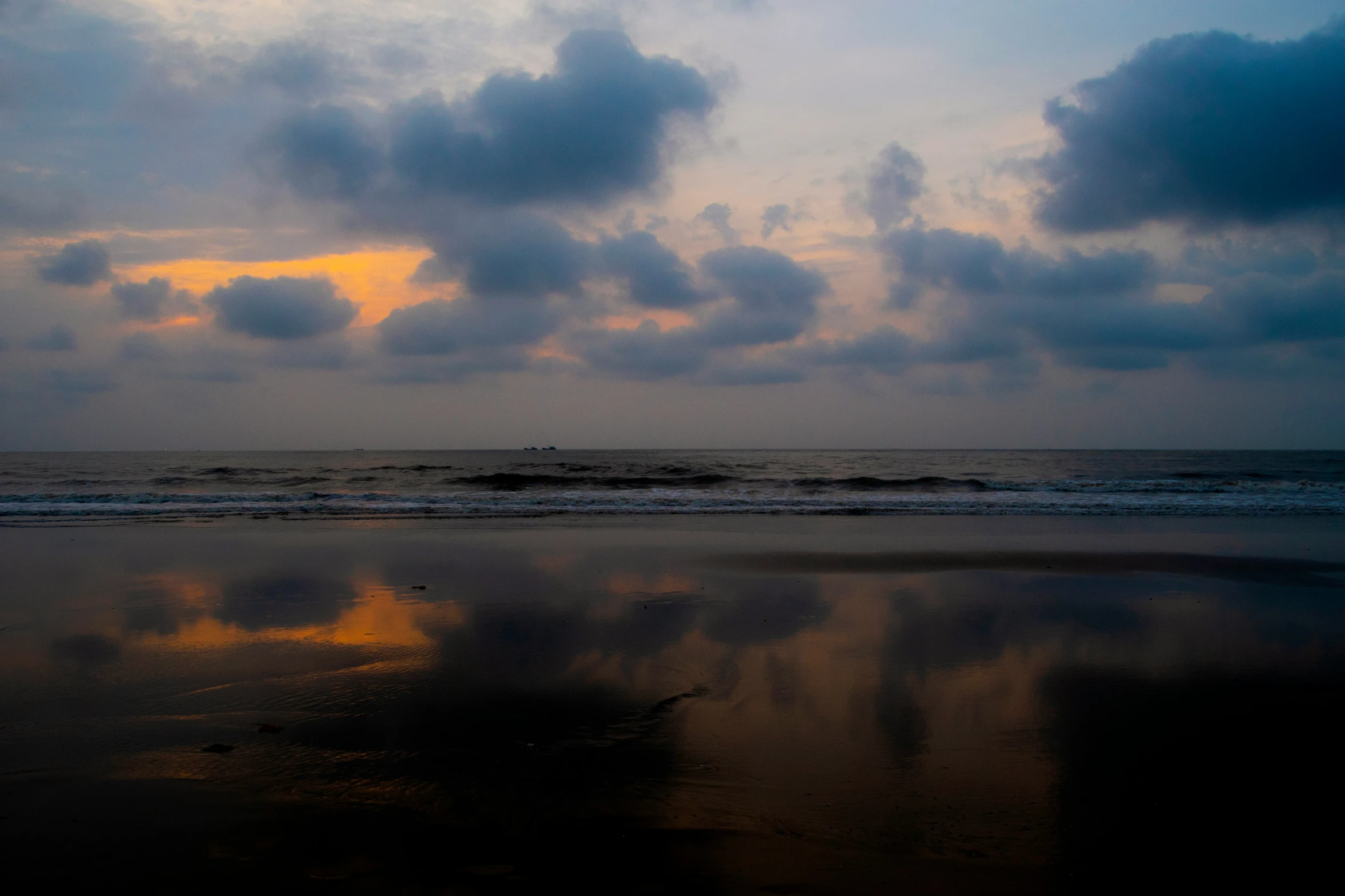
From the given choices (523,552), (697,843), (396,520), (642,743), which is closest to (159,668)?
(642,743)

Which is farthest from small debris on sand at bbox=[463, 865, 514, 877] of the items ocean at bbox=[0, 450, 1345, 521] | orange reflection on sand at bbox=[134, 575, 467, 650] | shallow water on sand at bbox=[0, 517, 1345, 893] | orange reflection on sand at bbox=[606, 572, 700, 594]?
ocean at bbox=[0, 450, 1345, 521]

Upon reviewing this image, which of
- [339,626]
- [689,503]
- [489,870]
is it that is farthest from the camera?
[689,503]

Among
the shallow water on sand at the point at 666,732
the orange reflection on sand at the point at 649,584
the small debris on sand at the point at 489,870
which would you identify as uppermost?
the orange reflection on sand at the point at 649,584

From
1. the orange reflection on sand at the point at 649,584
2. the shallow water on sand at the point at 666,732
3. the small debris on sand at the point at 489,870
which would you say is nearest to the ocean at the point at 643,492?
the orange reflection on sand at the point at 649,584

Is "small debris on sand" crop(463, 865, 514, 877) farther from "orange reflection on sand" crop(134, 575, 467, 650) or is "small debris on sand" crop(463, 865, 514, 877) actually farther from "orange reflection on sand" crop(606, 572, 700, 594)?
"orange reflection on sand" crop(606, 572, 700, 594)

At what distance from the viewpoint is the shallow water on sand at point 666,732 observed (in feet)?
10.5

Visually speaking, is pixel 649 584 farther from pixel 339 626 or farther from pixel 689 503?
pixel 689 503

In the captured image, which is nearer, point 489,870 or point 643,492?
point 489,870

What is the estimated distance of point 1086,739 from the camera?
175 inches

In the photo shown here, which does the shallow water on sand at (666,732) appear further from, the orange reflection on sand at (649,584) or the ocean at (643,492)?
the ocean at (643,492)

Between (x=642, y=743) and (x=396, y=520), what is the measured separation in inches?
602

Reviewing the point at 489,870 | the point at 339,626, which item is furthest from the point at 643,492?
the point at 489,870

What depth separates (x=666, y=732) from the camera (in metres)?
4.54

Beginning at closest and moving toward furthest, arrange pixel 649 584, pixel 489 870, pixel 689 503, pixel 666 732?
pixel 489 870 < pixel 666 732 < pixel 649 584 < pixel 689 503
